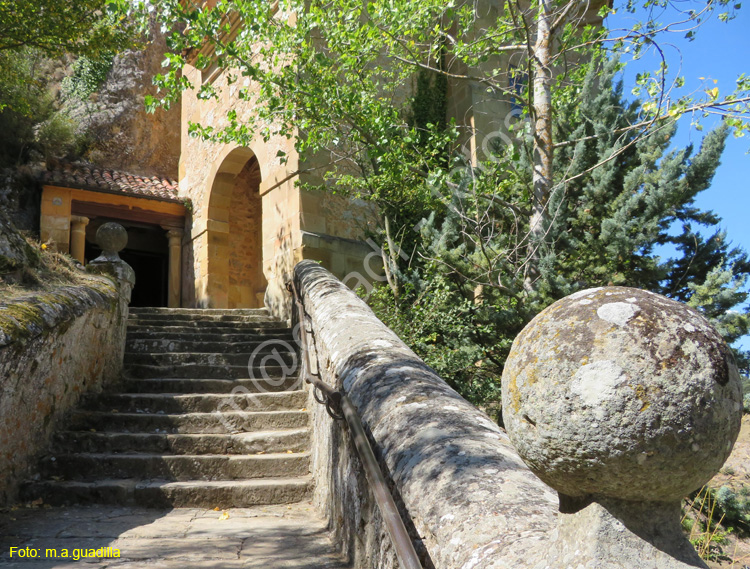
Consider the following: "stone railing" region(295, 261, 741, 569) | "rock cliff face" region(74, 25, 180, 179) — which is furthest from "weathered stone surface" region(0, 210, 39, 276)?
"rock cliff face" region(74, 25, 180, 179)

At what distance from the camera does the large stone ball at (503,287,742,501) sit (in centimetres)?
106

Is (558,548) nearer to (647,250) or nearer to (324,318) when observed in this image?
(324,318)

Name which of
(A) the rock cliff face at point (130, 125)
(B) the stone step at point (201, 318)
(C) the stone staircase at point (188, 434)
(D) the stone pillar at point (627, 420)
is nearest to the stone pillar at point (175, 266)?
(A) the rock cliff face at point (130, 125)

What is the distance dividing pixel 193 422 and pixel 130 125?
11.7m

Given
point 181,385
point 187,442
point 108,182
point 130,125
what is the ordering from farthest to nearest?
point 130,125 < point 108,182 < point 181,385 < point 187,442

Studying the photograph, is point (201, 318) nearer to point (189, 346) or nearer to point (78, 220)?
point (189, 346)

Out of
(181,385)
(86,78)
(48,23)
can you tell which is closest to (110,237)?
(181,385)

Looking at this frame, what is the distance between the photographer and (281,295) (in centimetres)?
821

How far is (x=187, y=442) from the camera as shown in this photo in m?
4.54

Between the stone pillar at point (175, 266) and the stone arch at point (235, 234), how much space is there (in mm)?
1343

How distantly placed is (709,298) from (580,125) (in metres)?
2.42

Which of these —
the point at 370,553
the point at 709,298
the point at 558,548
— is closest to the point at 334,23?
the point at 709,298

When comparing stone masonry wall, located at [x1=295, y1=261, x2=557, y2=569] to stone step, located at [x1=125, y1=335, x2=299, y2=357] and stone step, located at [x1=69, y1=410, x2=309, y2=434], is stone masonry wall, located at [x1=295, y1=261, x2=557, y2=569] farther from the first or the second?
stone step, located at [x1=125, y1=335, x2=299, y2=357]

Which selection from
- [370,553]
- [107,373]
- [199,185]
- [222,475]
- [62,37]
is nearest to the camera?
[370,553]
